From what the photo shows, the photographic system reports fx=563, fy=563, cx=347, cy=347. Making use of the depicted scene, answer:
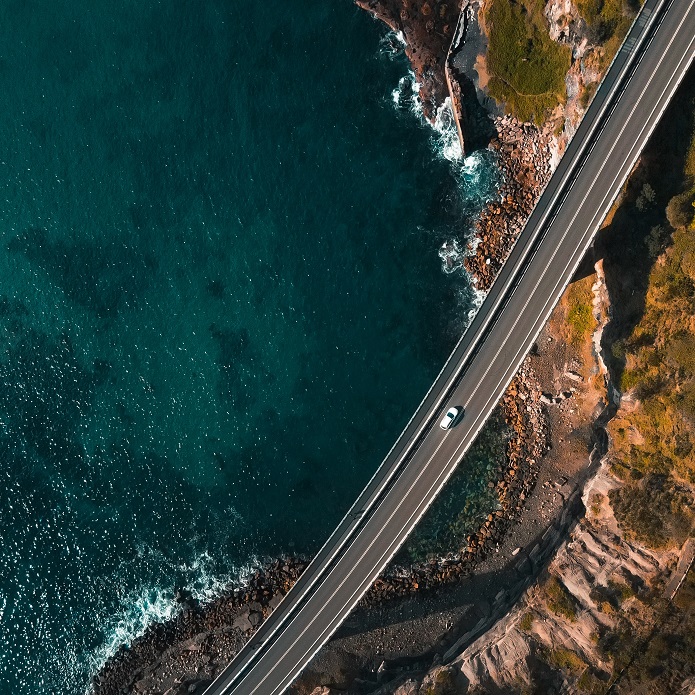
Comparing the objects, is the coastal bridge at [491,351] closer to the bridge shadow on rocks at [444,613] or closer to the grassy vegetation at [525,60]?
the bridge shadow on rocks at [444,613]


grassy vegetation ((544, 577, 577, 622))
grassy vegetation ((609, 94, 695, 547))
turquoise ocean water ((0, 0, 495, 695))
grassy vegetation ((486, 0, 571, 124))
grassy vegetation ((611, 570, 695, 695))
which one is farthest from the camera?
turquoise ocean water ((0, 0, 495, 695))

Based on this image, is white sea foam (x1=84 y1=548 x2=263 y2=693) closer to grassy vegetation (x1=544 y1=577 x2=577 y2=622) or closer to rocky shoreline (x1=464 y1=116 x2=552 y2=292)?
grassy vegetation (x1=544 y1=577 x2=577 y2=622)

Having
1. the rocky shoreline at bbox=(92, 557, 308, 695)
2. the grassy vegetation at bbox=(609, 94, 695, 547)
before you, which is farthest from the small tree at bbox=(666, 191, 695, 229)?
the rocky shoreline at bbox=(92, 557, 308, 695)

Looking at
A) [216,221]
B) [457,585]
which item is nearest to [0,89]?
[216,221]

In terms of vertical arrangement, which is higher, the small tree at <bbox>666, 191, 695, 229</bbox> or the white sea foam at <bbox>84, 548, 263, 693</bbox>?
the small tree at <bbox>666, 191, 695, 229</bbox>

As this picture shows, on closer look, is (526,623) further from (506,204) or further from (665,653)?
(506,204)

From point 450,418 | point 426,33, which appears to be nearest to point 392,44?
point 426,33

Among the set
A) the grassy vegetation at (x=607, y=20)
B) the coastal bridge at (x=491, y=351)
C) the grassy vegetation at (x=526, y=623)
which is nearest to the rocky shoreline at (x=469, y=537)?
the coastal bridge at (x=491, y=351)
